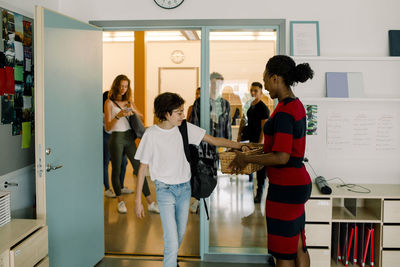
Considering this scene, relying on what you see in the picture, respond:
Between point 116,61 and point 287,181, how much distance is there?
6970 mm

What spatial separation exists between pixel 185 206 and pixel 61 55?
139 cm

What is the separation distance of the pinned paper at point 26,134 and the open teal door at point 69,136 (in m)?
0.29

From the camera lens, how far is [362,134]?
353cm

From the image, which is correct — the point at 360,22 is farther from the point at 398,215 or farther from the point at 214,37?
the point at 398,215

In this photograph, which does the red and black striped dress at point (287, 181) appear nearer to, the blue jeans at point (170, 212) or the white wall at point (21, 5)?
the blue jeans at point (170, 212)

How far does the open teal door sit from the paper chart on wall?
2108 millimetres

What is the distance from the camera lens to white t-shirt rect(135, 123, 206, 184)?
2615 mm

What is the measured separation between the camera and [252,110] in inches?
140

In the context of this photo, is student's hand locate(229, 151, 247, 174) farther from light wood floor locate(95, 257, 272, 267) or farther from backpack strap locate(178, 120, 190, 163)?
light wood floor locate(95, 257, 272, 267)

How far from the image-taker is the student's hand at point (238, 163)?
8.24ft

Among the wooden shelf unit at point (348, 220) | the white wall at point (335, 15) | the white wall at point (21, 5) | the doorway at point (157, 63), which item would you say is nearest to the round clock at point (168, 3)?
the white wall at point (335, 15)

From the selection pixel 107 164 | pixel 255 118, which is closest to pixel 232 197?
pixel 255 118

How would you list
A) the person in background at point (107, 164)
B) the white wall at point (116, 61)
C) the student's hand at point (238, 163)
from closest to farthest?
1. the student's hand at point (238, 163)
2. the person in background at point (107, 164)
3. the white wall at point (116, 61)

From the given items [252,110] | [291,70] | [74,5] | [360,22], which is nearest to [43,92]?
[74,5]
